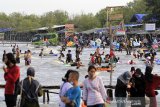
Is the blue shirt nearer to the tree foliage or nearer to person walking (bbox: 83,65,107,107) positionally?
person walking (bbox: 83,65,107,107)

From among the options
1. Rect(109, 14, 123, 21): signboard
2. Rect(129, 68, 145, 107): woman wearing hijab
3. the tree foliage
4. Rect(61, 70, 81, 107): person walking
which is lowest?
Rect(129, 68, 145, 107): woman wearing hijab

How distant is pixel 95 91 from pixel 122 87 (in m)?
1.75

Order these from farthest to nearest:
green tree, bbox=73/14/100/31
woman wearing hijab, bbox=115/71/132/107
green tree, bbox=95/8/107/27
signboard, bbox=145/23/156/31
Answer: green tree, bbox=73/14/100/31 < green tree, bbox=95/8/107/27 < signboard, bbox=145/23/156/31 < woman wearing hijab, bbox=115/71/132/107

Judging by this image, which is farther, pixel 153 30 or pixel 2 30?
pixel 2 30

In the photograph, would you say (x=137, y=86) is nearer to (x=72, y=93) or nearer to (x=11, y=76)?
(x=11, y=76)

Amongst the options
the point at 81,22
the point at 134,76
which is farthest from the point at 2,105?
the point at 81,22

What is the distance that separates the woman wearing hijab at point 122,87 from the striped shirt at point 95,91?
1.51m

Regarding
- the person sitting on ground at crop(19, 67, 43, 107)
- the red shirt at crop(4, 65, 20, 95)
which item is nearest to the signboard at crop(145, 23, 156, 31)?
the red shirt at crop(4, 65, 20, 95)

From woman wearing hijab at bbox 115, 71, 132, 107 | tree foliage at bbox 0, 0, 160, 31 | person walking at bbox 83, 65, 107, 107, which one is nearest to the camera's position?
person walking at bbox 83, 65, 107, 107

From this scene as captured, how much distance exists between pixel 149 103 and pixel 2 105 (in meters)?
4.42

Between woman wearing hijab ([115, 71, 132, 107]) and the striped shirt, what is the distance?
1507mm

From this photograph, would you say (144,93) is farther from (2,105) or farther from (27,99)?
(2,105)

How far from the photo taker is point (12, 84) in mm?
10242

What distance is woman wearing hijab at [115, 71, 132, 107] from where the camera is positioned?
1073cm
